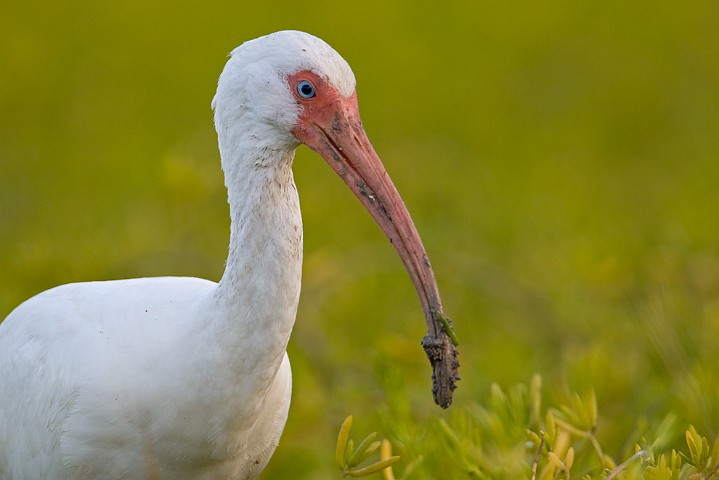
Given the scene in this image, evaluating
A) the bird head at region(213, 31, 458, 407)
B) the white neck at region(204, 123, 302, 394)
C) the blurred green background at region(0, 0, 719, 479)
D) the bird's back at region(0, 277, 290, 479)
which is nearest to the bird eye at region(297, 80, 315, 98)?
the bird head at region(213, 31, 458, 407)

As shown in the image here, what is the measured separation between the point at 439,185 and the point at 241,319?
7.28 m

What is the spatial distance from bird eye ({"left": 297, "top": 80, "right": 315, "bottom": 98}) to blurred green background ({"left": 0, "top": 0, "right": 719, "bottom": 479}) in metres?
1.01

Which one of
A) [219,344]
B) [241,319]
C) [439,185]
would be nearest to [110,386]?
[219,344]

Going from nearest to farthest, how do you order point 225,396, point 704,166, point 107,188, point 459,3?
point 225,396 < point 107,188 < point 704,166 < point 459,3

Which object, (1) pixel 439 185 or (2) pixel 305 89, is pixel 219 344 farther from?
(1) pixel 439 185

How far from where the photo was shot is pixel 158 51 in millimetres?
14562

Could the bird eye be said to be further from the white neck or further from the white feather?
the white neck

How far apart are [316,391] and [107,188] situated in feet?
20.8

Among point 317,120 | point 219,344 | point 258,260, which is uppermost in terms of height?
point 317,120

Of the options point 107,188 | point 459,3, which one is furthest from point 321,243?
point 459,3

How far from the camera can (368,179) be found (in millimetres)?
4230

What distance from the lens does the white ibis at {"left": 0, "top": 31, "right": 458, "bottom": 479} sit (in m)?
4.18

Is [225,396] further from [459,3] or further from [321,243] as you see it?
[459,3]

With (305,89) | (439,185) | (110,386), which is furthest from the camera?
(439,185)
